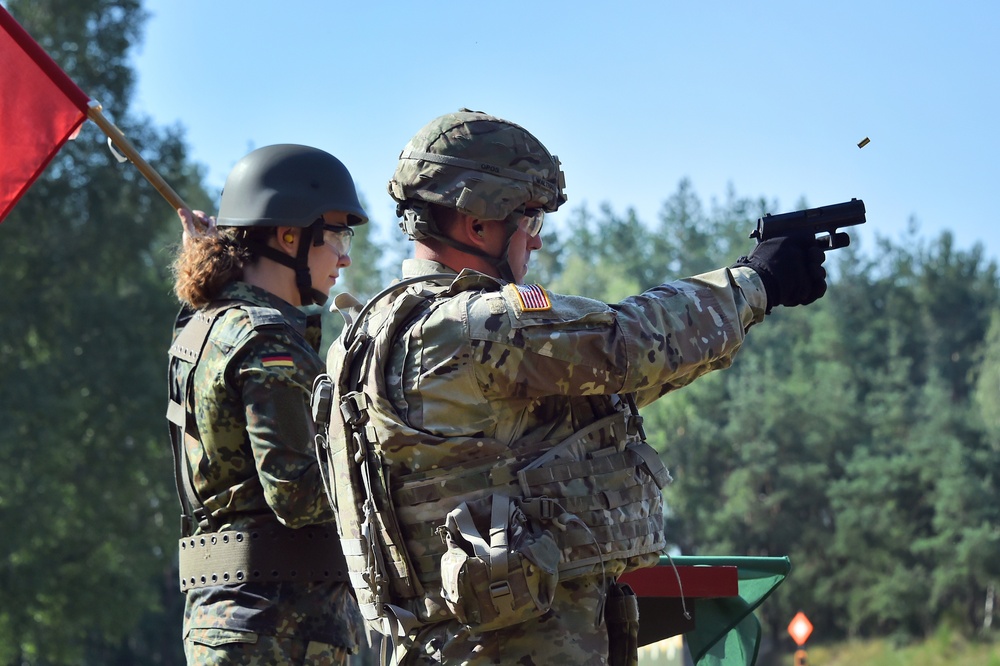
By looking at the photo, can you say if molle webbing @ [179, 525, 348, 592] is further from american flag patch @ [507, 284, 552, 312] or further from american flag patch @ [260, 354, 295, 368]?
american flag patch @ [507, 284, 552, 312]

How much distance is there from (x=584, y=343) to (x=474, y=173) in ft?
2.16

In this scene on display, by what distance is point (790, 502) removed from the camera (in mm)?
59344

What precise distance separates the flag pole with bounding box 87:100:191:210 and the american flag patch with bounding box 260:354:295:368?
145cm

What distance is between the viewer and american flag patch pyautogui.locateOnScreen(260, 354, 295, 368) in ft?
15.1

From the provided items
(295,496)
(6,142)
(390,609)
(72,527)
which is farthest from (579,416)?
(72,527)

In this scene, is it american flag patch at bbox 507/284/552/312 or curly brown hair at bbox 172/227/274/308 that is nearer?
american flag patch at bbox 507/284/552/312

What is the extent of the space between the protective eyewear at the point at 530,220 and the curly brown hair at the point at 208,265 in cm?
150

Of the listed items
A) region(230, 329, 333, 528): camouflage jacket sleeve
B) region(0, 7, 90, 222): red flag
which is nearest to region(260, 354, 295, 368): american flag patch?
region(230, 329, 333, 528): camouflage jacket sleeve

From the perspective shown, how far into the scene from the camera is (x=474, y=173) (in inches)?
154

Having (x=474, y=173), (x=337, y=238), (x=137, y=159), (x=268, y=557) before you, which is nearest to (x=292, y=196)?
(x=337, y=238)

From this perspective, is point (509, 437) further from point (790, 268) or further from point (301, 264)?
point (301, 264)

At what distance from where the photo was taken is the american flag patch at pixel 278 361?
4590 mm

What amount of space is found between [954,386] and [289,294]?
6235 centimetres

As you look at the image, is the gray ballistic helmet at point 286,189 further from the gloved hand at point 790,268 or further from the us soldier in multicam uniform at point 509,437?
the gloved hand at point 790,268
